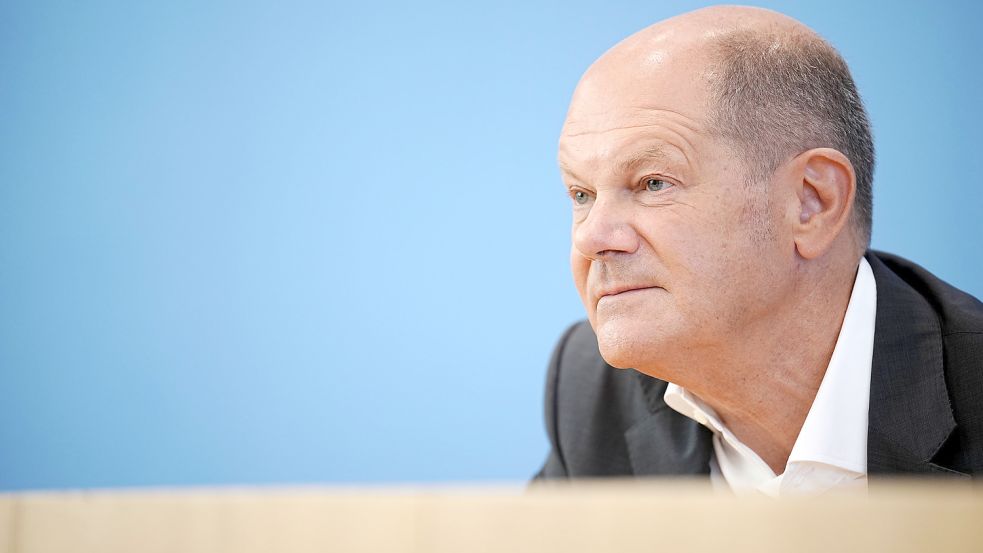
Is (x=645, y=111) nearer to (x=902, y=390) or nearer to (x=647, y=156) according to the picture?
(x=647, y=156)

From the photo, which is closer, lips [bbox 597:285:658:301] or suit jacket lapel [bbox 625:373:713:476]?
lips [bbox 597:285:658:301]

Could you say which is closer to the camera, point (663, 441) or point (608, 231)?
point (608, 231)

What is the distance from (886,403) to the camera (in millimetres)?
1387

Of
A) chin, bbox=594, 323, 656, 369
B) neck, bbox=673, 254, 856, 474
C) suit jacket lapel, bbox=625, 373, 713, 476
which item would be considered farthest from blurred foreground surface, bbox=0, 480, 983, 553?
suit jacket lapel, bbox=625, 373, 713, 476

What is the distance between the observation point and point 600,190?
54.4 inches

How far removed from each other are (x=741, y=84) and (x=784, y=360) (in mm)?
399

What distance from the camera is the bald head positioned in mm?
1365

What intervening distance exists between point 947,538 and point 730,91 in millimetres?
985

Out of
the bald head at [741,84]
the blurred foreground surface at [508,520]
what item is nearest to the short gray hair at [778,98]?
the bald head at [741,84]

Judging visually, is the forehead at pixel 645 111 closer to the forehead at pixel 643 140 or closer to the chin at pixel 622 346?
the forehead at pixel 643 140

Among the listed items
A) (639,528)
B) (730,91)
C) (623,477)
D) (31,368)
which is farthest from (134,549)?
(31,368)

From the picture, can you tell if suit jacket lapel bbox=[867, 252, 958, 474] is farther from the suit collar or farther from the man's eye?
the man's eye

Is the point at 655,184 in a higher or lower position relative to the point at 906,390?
higher

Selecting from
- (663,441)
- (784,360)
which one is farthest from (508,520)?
(663,441)
